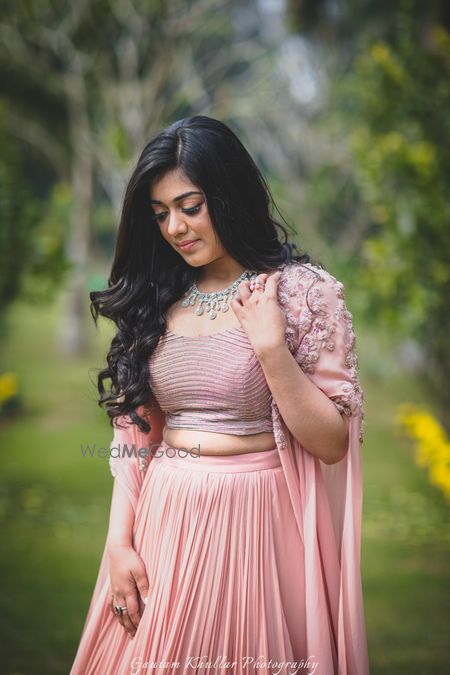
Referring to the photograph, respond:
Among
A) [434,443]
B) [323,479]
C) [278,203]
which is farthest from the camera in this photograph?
[278,203]

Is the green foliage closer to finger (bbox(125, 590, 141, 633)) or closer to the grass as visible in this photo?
the grass

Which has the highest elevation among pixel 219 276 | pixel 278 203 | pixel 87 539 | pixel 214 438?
pixel 278 203

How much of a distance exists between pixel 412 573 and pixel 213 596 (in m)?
3.28

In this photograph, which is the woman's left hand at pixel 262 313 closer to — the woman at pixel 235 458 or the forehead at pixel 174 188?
the woman at pixel 235 458

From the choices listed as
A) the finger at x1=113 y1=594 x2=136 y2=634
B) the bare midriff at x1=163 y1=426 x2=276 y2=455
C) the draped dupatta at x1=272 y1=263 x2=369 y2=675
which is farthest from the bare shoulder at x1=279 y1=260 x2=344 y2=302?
the finger at x1=113 y1=594 x2=136 y2=634

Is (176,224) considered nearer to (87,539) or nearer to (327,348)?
(327,348)

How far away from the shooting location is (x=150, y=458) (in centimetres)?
211

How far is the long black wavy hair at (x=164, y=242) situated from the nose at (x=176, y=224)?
74 mm

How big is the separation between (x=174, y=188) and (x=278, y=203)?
8.04 metres

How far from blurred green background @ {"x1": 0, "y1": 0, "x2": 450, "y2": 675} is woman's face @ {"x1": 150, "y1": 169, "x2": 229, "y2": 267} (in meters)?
0.54

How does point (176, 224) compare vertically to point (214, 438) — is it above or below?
above

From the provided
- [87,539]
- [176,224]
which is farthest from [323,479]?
[87,539]

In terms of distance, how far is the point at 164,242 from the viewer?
6.99 ft

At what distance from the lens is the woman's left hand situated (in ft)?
5.70
